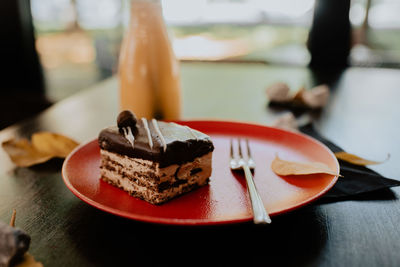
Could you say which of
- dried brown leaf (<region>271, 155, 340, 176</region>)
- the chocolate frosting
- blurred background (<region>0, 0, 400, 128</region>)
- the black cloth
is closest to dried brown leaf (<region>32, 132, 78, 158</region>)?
the chocolate frosting

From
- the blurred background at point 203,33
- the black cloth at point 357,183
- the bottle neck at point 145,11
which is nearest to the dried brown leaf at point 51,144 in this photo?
the bottle neck at point 145,11

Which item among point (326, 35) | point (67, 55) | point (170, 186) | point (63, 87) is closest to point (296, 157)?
point (170, 186)

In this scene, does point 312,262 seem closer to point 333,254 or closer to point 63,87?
point 333,254

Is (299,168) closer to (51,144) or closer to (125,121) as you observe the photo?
(125,121)

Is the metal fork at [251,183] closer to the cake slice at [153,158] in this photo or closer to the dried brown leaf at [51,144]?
the cake slice at [153,158]

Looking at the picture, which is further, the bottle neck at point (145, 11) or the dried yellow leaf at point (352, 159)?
the bottle neck at point (145, 11)

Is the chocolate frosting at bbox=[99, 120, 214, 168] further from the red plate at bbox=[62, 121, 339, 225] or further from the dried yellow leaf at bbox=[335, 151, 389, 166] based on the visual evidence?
the dried yellow leaf at bbox=[335, 151, 389, 166]
